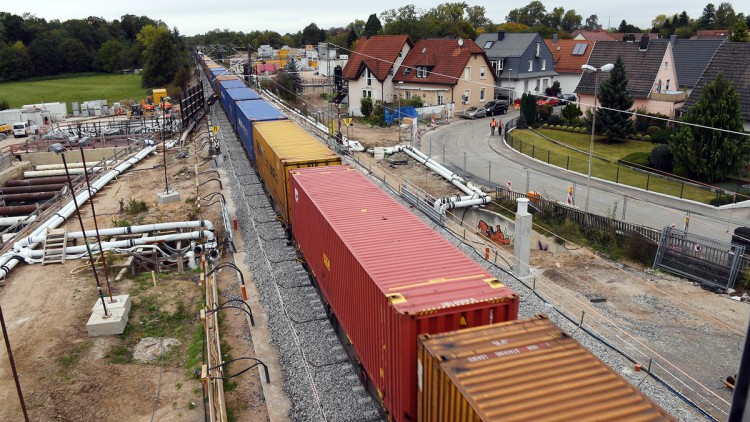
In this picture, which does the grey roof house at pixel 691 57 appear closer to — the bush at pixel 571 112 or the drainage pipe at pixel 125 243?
the bush at pixel 571 112

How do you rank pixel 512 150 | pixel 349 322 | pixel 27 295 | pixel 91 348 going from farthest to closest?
pixel 512 150
pixel 27 295
pixel 91 348
pixel 349 322

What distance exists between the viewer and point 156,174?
35438 mm

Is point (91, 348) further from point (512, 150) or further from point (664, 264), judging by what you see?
point (512, 150)

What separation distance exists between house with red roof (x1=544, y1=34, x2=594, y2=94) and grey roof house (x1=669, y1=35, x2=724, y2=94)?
12.0m

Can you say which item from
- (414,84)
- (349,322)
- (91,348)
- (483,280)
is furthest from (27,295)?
(414,84)

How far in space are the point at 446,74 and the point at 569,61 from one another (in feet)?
62.2

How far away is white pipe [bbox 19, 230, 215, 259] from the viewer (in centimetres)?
2198

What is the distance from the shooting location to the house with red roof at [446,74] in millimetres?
55381

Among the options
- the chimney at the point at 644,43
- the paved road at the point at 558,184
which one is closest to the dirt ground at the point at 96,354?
the paved road at the point at 558,184

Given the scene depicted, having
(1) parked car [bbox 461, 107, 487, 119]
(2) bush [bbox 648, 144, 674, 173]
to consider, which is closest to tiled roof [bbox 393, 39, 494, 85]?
(1) parked car [bbox 461, 107, 487, 119]

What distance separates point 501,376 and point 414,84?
52.6 meters

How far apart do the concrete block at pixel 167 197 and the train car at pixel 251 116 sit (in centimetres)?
514

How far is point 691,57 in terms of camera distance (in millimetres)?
51781

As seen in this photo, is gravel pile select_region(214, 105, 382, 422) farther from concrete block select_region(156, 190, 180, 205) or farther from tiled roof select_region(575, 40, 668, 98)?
tiled roof select_region(575, 40, 668, 98)
